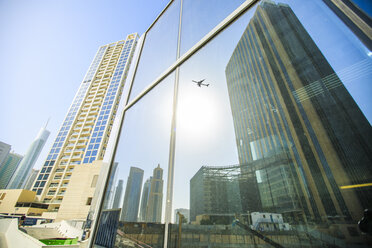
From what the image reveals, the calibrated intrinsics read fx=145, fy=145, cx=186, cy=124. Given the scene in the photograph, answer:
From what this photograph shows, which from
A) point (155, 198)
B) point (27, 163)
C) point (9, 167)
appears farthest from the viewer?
point (9, 167)

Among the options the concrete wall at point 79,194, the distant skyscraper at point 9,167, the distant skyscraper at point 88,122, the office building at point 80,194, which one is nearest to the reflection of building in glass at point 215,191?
the office building at point 80,194

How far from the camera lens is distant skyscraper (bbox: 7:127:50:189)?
229 ft

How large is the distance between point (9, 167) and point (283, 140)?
416 feet

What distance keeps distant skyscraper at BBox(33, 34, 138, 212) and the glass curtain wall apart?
24.1 m

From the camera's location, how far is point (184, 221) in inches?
25.9

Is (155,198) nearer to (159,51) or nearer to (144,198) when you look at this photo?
(144,198)

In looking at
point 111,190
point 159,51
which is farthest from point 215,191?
point 159,51

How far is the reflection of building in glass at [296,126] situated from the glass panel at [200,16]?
346 millimetres

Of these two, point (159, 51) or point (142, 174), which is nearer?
point (142, 174)

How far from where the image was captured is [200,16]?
1.22m

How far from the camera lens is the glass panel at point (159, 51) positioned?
1442 mm

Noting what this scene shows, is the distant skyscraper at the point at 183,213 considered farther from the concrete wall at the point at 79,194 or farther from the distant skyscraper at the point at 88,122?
the distant skyscraper at the point at 88,122

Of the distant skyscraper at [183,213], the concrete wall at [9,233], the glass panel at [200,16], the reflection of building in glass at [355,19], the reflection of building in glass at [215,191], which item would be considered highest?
the glass panel at [200,16]

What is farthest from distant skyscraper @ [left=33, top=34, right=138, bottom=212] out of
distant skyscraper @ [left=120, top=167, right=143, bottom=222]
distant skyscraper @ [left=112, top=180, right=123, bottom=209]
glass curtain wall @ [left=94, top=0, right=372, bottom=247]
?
glass curtain wall @ [left=94, top=0, right=372, bottom=247]
